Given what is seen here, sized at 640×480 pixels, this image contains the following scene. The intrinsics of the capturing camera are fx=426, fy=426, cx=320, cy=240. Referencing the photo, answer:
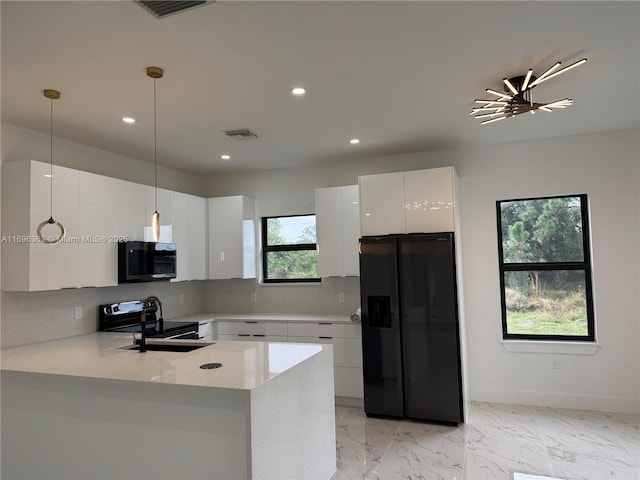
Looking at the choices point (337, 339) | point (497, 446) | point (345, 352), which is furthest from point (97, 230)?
point (497, 446)

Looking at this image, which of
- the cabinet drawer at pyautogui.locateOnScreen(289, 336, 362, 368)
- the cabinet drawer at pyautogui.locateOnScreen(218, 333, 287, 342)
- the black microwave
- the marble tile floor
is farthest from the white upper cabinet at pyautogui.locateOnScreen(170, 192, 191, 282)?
the marble tile floor

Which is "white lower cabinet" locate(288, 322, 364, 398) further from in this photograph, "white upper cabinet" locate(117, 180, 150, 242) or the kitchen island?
"white upper cabinet" locate(117, 180, 150, 242)

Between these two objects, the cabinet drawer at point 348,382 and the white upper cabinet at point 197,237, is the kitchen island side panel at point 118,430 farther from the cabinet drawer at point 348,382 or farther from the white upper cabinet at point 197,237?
the white upper cabinet at point 197,237

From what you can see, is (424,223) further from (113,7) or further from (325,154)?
(113,7)

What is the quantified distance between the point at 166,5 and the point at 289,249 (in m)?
3.76

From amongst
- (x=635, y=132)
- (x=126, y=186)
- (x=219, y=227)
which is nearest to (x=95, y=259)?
(x=126, y=186)

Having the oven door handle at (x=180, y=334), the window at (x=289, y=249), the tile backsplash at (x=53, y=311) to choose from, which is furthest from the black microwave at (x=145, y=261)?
the window at (x=289, y=249)

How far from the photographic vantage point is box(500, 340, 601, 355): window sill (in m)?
4.30

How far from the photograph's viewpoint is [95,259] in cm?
380

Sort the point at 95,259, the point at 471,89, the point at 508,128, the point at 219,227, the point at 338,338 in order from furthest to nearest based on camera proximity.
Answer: the point at 219,227
the point at 338,338
the point at 508,128
the point at 95,259
the point at 471,89

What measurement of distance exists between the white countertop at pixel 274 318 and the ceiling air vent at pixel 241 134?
6.70ft

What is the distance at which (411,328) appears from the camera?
13.5 ft

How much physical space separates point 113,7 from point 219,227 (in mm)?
3585

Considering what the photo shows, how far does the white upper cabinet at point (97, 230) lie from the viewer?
12.1 feet
